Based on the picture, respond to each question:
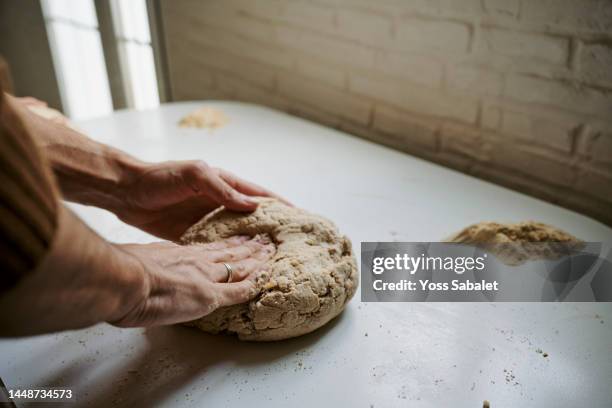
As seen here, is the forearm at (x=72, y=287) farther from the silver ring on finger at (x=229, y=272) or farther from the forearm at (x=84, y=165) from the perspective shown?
the forearm at (x=84, y=165)

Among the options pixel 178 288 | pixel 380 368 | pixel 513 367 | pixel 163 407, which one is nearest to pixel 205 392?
pixel 163 407

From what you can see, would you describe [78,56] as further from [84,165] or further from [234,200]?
[234,200]

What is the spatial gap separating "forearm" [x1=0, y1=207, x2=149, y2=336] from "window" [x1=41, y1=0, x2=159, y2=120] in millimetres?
2226

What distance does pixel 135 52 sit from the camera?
3.01m

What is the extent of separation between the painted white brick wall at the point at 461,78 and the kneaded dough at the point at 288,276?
0.77 m

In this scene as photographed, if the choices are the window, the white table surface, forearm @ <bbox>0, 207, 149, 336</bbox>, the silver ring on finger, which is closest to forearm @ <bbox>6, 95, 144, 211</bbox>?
the white table surface

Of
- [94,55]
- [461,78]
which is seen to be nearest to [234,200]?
[461,78]

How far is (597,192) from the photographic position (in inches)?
58.9

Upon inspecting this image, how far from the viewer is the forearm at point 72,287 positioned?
0.62m

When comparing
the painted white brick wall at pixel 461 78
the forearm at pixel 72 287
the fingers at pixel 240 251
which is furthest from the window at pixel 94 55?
the forearm at pixel 72 287

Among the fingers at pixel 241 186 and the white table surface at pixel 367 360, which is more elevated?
the fingers at pixel 241 186

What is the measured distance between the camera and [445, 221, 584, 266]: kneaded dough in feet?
4.03

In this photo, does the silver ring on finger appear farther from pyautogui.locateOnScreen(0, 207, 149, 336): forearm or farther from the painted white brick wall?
the painted white brick wall

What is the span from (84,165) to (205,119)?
89 centimetres
